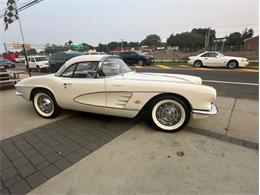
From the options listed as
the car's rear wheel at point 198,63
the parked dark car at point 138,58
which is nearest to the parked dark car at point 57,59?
the parked dark car at point 138,58

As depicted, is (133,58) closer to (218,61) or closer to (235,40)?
(218,61)

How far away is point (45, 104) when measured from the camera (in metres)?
3.90

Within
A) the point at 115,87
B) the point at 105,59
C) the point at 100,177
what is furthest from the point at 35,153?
the point at 105,59

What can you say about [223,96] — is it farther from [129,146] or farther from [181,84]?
[129,146]

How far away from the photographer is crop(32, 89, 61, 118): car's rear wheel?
3760 millimetres

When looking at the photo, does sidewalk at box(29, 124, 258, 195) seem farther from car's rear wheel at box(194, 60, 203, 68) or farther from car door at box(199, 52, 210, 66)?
car's rear wheel at box(194, 60, 203, 68)

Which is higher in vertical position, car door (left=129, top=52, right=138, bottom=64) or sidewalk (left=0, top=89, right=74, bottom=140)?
car door (left=129, top=52, right=138, bottom=64)

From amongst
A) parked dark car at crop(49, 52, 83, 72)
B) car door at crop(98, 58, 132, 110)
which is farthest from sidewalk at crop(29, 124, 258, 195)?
parked dark car at crop(49, 52, 83, 72)

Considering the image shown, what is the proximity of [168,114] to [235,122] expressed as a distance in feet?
4.94

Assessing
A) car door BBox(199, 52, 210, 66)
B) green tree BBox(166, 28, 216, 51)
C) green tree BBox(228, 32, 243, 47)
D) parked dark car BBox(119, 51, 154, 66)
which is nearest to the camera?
car door BBox(199, 52, 210, 66)

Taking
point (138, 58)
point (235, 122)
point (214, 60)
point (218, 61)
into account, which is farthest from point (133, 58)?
point (235, 122)

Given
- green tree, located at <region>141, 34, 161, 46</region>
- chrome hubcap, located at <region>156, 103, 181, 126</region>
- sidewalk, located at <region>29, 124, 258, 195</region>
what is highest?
green tree, located at <region>141, 34, 161, 46</region>

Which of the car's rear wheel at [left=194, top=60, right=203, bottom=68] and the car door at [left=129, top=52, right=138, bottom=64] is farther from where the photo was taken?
the car door at [left=129, top=52, right=138, bottom=64]

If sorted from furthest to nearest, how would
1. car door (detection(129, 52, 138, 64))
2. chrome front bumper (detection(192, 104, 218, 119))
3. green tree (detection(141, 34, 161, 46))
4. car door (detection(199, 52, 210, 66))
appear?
green tree (detection(141, 34, 161, 46)), car door (detection(129, 52, 138, 64)), car door (detection(199, 52, 210, 66)), chrome front bumper (detection(192, 104, 218, 119))
